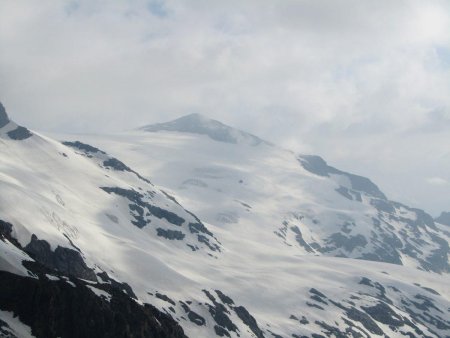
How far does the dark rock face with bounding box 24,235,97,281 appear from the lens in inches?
6427

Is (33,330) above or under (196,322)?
above

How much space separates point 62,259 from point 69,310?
80.2m

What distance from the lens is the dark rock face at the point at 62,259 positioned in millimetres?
163250

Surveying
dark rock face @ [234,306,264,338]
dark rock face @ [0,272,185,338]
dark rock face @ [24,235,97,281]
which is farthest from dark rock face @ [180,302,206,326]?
dark rock face @ [0,272,185,338]

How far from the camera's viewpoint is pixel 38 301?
282 feet

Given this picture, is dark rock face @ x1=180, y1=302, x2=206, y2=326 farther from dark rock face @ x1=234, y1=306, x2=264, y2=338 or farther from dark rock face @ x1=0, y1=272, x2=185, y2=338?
dark rock face @ x1=0, y1=272, x2=185, y2=338

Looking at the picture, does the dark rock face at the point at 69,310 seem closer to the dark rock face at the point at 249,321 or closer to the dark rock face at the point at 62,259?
the dark rock face at the point at 62,259

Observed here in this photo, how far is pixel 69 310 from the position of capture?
90125 millimetres

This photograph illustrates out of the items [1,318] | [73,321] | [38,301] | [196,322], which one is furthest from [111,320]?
[196,322]

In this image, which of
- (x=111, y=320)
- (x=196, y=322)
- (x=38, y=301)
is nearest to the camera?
(x=38, y=301)

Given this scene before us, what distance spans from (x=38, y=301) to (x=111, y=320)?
1282cm

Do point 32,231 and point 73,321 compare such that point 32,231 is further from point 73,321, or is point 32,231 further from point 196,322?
point 73,321

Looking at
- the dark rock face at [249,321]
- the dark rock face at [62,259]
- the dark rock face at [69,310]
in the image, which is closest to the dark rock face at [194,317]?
the dark rock face at [249,321]

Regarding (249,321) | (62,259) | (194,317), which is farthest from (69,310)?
(249,321)
